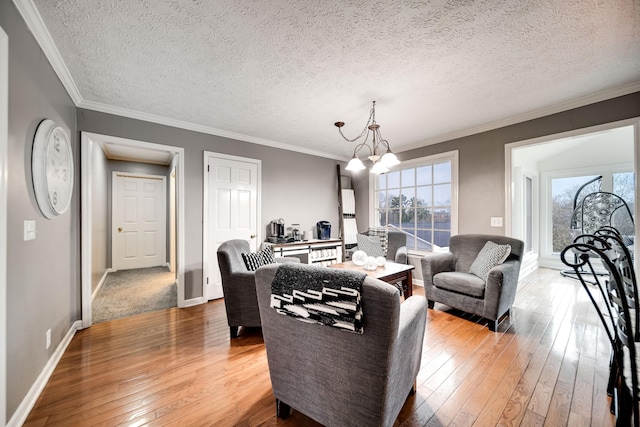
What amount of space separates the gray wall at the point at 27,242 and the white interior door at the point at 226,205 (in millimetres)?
Answer: 1465

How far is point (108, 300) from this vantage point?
134 inches

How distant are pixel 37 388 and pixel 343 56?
315 centimetres

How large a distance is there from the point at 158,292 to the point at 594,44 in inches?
217

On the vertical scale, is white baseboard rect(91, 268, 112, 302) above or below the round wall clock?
below

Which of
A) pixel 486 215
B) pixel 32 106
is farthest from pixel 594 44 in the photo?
pixel 32 106

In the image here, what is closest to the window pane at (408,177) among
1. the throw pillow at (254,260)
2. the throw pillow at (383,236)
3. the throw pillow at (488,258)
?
the throw pillow at (383,236)

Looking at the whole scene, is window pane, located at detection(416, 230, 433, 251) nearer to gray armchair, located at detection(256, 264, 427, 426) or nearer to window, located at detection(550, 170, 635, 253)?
gray armchair, located at detection(256, 264, 427, 426)

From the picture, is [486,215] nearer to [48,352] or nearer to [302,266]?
[302,266]

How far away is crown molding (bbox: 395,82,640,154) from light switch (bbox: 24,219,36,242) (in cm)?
448

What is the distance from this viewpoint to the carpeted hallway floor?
3.05 m

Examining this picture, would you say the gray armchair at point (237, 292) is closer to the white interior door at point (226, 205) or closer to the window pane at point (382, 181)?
the white interior door at point (226, 205)

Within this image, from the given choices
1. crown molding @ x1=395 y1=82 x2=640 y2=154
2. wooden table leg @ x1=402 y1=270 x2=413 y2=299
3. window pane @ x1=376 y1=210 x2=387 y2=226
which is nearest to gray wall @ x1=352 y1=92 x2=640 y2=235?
crown molding @ x1=395 y1=82 x2=640 y2=154

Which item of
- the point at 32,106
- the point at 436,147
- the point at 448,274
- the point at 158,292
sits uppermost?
the point at 436,147

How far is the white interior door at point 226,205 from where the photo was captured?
3.43m
